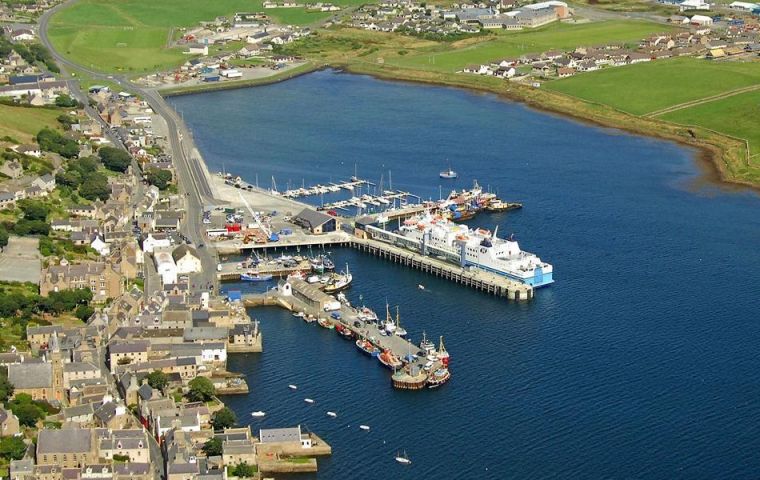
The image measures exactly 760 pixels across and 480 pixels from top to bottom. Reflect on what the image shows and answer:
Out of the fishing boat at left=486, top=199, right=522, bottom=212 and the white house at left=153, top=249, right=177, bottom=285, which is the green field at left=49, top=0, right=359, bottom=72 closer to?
the fishing boat at left=486, top=199, right=522, bottom=212

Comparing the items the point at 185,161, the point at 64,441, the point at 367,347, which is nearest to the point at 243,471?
the point at 64,441

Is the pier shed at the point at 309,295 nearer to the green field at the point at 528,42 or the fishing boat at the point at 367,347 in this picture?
the fishing boat at the point at 367,347

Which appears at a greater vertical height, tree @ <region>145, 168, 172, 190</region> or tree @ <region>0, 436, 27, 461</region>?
tree @ <region>0, 436, 27, 461</region>

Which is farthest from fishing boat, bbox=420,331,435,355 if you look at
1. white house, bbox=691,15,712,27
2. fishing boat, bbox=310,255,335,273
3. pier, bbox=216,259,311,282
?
white house, bbox=691,15,712,27

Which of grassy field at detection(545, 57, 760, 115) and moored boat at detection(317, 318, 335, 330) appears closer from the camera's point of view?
moored boat at detection(317, 318, 335, 330)

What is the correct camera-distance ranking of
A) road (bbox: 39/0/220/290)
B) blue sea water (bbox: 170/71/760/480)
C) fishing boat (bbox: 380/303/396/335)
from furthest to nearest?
road (bbox: 39/0/220/290) → fishing boat (bbox: 380/303/396/335) → blue sea water (bbox: 170/71/760/480)
